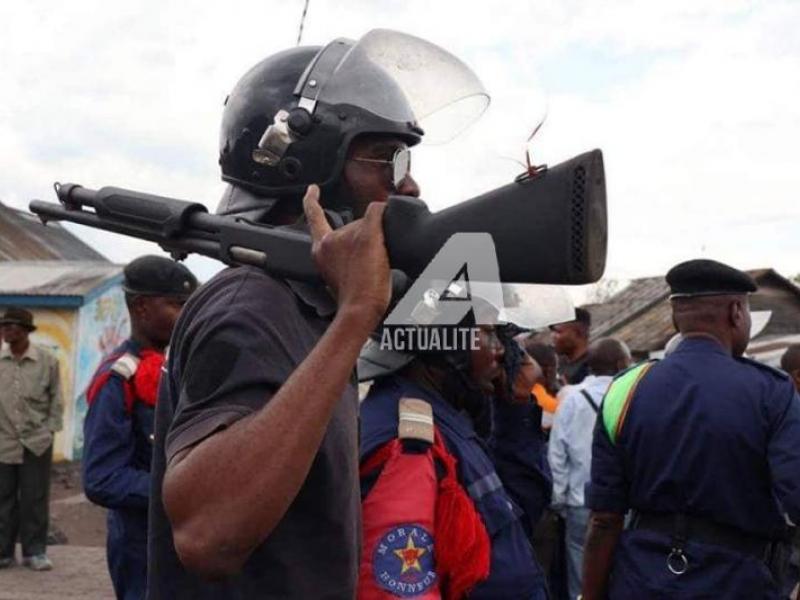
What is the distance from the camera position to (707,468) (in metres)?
3.62

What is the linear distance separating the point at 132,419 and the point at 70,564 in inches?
189

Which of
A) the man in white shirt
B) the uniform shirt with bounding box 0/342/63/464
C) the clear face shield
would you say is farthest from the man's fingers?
the uniform shirt with bounding box 0/342/63/464

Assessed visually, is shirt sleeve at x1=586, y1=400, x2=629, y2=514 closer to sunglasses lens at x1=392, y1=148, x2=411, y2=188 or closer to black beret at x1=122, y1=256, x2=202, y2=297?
black beret at x1=122, y1=256, x2=202, y2=297

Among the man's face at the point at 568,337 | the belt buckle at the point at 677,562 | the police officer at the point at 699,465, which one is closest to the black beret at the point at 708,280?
the police officer at the point at 699,465

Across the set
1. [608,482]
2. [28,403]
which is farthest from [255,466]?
[28,403]

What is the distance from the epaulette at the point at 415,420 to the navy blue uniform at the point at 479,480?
0.02 metres

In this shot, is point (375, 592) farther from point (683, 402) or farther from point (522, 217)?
point (683, 402)

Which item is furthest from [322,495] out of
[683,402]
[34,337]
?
[34,337]

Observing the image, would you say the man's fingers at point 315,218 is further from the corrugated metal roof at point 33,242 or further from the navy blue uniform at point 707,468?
the corrugated metal roof at point 33,242

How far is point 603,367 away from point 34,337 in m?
9.96

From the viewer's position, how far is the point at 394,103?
6.86 ft

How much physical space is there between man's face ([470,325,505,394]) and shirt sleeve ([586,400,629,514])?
63 cm

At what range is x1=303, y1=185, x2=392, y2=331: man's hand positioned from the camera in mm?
1569

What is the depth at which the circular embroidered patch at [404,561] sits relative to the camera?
2.43 metres
